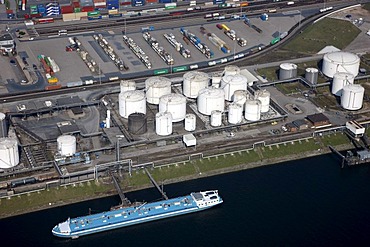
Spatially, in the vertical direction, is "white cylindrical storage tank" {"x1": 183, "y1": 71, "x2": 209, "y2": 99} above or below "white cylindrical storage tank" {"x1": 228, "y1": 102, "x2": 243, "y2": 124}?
above

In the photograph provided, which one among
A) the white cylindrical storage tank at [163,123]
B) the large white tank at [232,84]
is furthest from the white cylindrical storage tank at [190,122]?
the large white tank at [232,84]

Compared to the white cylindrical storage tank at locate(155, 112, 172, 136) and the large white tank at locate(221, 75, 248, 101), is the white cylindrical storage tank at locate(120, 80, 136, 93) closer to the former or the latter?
the white cylindrical storage tank at locate(155, 112, 172, 136)

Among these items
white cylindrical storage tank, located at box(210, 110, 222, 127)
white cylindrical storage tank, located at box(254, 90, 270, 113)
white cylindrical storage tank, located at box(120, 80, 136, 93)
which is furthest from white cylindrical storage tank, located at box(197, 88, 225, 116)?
white cylindrical storage tank, located at box(120, 80, 136, 93)

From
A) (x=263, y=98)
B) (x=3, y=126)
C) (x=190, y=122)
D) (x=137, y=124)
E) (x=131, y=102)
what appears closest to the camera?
(x=3, y=126)

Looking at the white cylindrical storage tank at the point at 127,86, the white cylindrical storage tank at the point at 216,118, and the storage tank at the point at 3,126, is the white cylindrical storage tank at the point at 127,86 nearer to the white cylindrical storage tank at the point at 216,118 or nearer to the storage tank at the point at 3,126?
the white cylindrical storage tank at the point at 216,118

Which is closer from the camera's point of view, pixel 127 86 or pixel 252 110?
pixel 252 110

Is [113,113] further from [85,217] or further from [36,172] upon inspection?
[85,217]

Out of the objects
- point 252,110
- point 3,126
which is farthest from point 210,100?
point 3,126

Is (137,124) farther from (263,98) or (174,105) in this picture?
(263,98)
